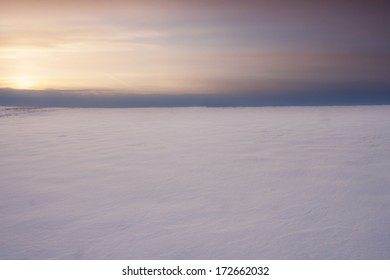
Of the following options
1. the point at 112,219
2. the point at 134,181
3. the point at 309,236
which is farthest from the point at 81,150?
the point at 309,236

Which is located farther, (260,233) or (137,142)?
(137,142)

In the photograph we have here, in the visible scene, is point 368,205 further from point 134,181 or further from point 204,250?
point 134,181

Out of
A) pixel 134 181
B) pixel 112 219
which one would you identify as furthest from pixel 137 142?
pixel 112 219

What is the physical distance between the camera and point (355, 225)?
2.93 meters

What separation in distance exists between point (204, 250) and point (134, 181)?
2.10 meters

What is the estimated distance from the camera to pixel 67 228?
9.78 feet

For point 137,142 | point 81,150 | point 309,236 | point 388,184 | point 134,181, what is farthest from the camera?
point 137,142

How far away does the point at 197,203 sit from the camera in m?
3.55

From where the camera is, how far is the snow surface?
2.62 meters

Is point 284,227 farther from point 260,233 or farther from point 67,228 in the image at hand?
point 67,228

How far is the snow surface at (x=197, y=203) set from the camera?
8.59ft
